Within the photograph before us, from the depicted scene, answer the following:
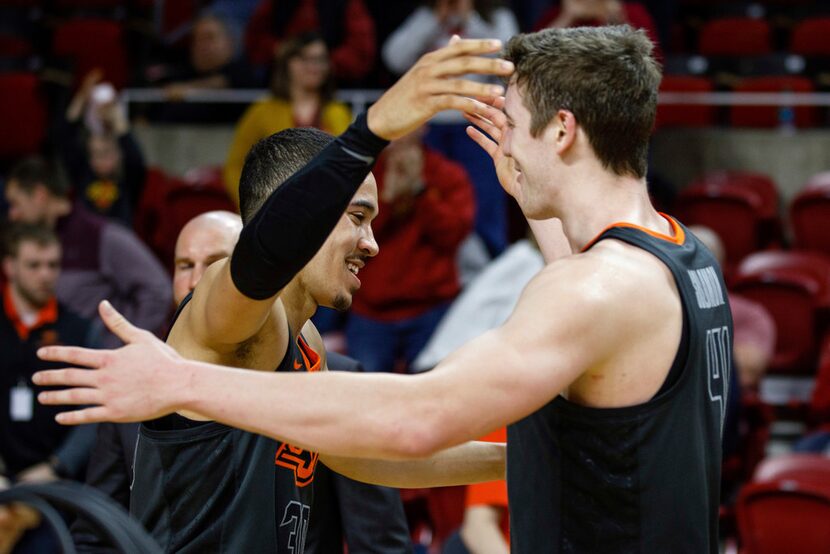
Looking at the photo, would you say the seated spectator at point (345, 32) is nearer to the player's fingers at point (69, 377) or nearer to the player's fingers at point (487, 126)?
the player's fingers at point (487, 126)

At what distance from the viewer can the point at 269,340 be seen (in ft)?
9.05

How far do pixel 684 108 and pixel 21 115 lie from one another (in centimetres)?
495

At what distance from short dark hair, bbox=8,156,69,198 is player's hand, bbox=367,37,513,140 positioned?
5.25m

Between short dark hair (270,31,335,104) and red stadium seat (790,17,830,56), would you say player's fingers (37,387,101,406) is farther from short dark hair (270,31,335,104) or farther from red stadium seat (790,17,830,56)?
red stadium seat (790,17,830,56)

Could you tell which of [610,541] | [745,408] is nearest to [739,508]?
[745,408]

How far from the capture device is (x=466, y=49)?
2268mm

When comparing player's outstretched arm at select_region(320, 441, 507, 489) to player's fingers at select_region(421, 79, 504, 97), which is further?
player's outstretched arm at select_region(320, 441, 507, 489)

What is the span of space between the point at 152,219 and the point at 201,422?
6184mm

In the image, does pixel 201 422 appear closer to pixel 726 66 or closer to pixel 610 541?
pixel 610 541

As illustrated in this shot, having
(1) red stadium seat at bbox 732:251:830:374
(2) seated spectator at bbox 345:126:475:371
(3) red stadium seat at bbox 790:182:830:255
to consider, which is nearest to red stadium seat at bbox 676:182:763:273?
(3) red stadium seat at bbox 790:182:830:255

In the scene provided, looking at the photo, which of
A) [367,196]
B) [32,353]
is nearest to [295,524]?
[367,196]

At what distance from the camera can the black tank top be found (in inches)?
109

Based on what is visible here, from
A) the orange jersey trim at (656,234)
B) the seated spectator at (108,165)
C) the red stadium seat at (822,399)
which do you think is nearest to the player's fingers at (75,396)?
the orange jersey trim at (656,234)

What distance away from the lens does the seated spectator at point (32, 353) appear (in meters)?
5.88
